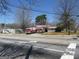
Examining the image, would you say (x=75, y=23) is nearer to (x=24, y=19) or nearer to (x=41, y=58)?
(x=24, y=19)

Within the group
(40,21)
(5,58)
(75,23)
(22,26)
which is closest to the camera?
(5,58)

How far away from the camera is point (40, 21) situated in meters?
84.9

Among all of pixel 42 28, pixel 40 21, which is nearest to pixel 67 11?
pixel 42 28

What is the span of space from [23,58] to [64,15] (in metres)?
34.4

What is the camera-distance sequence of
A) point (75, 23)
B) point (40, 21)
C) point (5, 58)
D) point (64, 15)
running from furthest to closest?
point (40, 21)
point (75, 23)
point (64, 15)
point (5, 58)

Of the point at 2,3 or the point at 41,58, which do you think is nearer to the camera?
the point at 2,3

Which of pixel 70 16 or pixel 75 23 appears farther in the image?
pixel 75 23

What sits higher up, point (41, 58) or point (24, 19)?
point (24, 19)

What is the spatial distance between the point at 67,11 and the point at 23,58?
35036mm

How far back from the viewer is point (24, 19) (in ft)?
207

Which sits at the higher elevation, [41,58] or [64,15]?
[64,15]

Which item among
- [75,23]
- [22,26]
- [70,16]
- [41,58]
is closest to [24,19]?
[22,26]

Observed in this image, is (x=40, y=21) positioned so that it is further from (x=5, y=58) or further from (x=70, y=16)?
(x=5, y=58)

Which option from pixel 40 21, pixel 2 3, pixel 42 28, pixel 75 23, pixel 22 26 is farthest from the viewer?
pixel 40 21
